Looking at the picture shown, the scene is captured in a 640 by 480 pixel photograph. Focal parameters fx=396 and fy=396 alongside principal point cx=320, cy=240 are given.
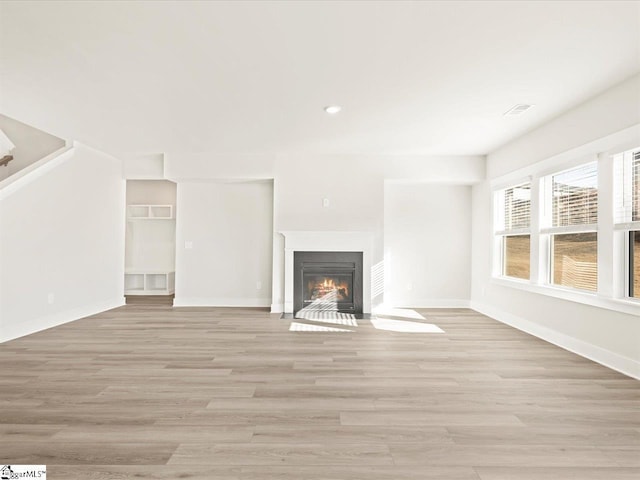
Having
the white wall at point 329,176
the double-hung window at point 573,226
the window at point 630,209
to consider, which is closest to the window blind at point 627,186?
the window at point 630,209

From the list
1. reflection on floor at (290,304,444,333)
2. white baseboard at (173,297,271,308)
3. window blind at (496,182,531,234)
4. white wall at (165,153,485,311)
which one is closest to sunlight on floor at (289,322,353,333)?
reflection on floor at (290,304,444,333)

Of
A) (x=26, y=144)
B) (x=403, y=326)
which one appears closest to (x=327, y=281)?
(x=403, y=326)

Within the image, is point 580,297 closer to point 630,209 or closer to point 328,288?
point 630,209

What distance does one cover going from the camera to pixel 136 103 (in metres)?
4.05

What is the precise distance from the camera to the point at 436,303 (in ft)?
22.2

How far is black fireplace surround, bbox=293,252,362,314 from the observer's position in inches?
246

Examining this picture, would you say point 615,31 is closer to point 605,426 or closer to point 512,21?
point 512,21

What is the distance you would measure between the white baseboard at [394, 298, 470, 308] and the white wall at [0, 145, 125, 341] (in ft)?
15.8

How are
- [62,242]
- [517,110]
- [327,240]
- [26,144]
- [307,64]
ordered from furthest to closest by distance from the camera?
[327,240], [26,144], [62,242], [517,110], [307,64]

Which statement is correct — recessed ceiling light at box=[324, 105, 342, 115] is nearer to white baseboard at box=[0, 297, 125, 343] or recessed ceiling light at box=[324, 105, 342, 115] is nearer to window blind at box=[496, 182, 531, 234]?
window blind at box=[496, 182, 531, 234]

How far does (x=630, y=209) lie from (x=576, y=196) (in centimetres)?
80

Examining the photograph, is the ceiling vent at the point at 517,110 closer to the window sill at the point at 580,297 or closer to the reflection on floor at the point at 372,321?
the window sill at the point at 580,297

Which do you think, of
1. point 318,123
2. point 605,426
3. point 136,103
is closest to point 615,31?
point 605,426

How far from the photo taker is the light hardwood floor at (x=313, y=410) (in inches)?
75.2
